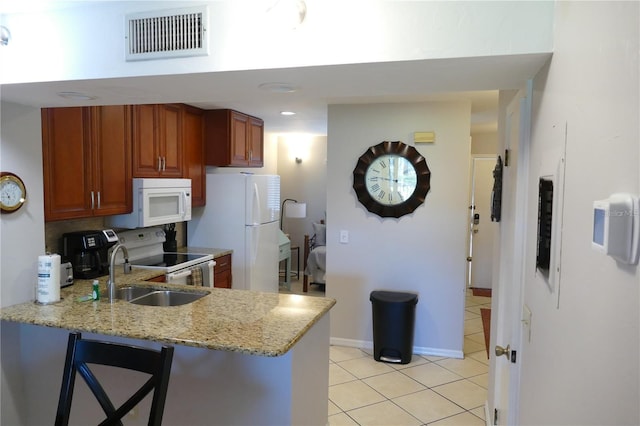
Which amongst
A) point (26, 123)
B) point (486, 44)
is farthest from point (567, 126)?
point (26, 123)

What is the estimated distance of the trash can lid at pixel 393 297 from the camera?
3670mm

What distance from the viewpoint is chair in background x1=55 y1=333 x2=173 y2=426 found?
1.43m

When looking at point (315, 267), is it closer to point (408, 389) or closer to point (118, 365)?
point (408, 389)

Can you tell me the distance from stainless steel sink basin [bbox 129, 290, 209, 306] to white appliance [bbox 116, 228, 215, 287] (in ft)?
2.11

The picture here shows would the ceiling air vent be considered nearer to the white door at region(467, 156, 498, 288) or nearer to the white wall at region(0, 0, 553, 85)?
the white wall at region(0, 0, 553, 85)

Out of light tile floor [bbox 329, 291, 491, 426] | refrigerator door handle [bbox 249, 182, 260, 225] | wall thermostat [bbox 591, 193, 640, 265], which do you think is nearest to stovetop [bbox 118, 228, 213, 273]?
refrigerator door handle [bbox 249, 182, 260, 225]

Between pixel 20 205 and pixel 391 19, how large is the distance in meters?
2.10

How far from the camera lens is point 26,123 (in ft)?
7.51

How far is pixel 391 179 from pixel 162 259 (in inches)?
85.8

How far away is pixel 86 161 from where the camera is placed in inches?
117

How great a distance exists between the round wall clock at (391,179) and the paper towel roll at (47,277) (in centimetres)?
249

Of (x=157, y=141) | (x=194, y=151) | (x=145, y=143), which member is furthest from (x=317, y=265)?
(x=145, y=143)

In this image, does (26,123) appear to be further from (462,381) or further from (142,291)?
(462,381)

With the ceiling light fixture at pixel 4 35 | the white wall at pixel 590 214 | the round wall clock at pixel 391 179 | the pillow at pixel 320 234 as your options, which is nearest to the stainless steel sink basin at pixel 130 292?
the ceiling light fixture at pixel 4 35
